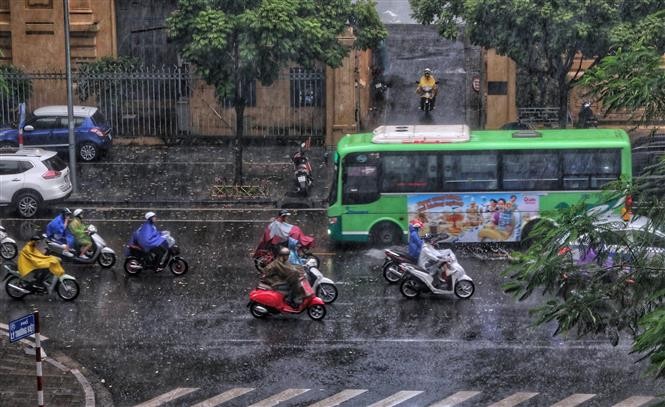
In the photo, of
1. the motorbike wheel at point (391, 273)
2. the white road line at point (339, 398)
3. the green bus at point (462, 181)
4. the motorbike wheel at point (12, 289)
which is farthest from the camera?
the green bus at point (462, 181)

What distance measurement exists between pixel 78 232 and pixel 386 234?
20.3 ft

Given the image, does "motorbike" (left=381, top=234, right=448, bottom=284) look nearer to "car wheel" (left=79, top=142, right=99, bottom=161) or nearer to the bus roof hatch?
the bus roof hatch

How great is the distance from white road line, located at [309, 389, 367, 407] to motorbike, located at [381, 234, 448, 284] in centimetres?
494

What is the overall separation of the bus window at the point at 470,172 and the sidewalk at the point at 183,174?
17.4ft

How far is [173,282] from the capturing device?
70.9 ft

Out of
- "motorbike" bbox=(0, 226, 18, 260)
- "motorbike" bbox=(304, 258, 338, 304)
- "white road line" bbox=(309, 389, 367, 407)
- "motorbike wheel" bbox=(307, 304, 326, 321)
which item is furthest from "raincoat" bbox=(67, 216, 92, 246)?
"white road line" bbox=(309, 389, 367, 407)

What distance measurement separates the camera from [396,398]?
15.9 metres

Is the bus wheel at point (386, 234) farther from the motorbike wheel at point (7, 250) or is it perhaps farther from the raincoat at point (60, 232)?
the motorbike wheel at point (7, 250)

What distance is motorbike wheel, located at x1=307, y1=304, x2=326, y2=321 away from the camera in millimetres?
19172

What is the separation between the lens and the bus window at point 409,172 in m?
23.9

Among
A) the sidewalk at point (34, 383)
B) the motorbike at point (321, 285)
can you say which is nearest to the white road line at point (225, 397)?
the sidewalk at point (34, 383)

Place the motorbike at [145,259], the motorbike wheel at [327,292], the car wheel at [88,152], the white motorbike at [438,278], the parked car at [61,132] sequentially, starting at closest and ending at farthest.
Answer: the motorbike wheel at [327,292], the white motorbike at [438,278], the motorbike at [145,259], the parked car at [61,132], the car wheel at [88,152]

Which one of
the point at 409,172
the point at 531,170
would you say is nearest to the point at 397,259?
the point at 409,172

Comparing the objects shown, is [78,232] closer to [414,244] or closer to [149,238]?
[149,238]
